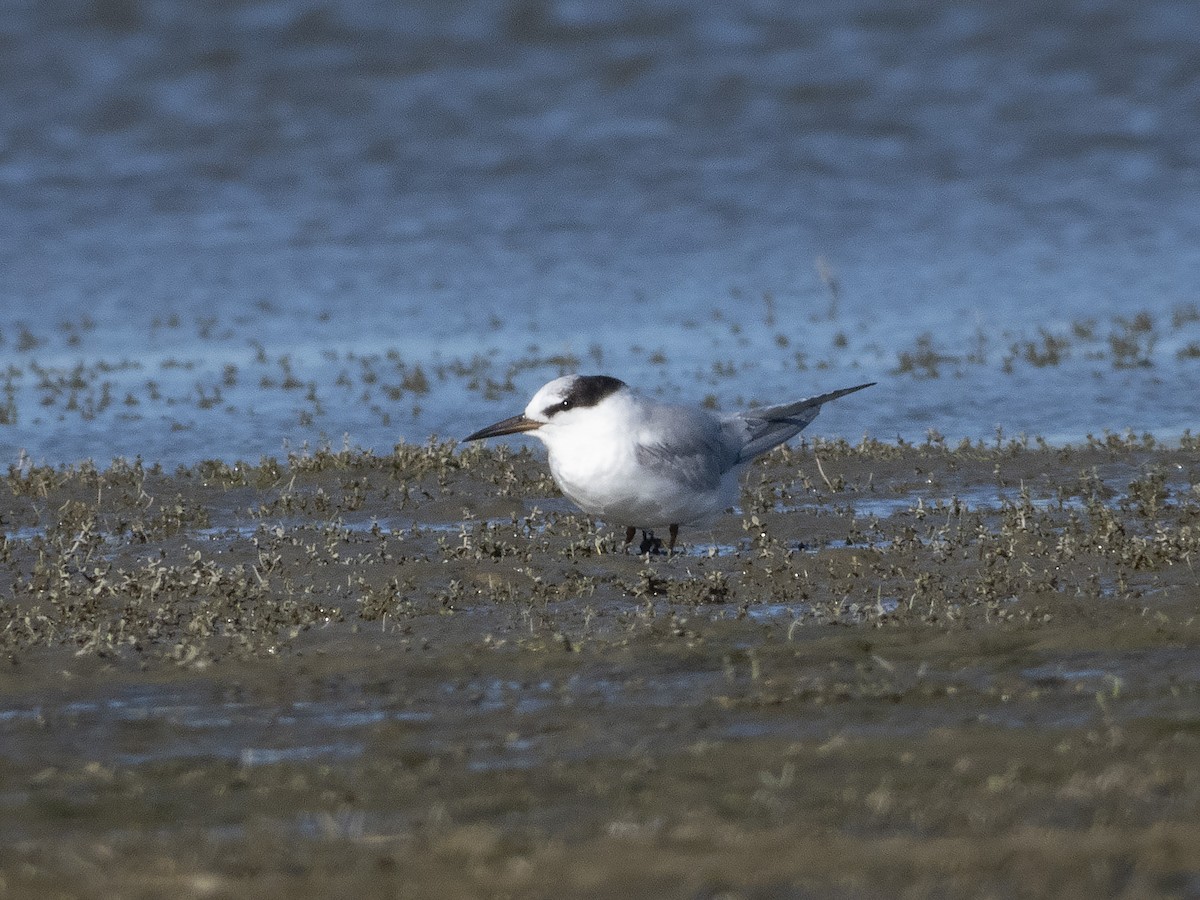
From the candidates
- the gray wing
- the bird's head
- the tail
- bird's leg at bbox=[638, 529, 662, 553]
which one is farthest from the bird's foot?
the bird's head

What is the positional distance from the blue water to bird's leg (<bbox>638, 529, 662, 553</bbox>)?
5284 millimetres

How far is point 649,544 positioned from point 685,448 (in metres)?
0.85

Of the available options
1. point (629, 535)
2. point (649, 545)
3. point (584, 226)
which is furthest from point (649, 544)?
point (584, 226)

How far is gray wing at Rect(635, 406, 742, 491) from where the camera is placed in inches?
433

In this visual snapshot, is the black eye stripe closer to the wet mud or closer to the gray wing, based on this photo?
the gray wing

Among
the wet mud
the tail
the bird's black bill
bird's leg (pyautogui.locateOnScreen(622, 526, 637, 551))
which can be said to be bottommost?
the wet mud

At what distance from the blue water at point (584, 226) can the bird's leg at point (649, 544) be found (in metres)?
5.28

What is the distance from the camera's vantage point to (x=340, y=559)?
38.1 feet

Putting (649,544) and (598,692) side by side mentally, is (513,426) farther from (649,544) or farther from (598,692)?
(598,692)

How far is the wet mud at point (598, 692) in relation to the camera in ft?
20.5

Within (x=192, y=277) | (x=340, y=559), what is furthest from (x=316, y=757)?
(x=192, y=277)

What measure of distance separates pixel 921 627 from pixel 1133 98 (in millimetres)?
33193

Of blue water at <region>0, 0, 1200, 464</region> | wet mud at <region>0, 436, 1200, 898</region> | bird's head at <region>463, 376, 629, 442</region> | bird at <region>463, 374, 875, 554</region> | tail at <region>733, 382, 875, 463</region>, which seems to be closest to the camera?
wet mud at <region>0, 436, 1200, 898</region>

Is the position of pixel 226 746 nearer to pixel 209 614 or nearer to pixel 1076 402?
pixel 209 614
